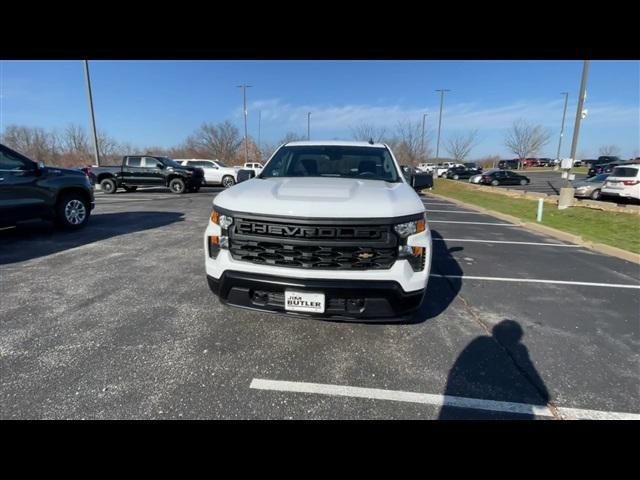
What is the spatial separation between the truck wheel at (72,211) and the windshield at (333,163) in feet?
18.4

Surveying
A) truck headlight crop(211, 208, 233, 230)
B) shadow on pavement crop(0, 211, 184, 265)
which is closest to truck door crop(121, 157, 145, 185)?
shadow on pavement crop(0, 211, 184, 265)

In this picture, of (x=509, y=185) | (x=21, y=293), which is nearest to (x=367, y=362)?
(x=21, y=293)

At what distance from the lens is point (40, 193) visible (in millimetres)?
6301

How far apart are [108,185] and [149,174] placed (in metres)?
2.55

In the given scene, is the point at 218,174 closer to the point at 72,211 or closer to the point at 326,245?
the point at 72,211

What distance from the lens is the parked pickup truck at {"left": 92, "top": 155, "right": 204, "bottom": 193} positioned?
1596 centimetres

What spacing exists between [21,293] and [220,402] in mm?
3391

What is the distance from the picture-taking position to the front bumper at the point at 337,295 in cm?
238

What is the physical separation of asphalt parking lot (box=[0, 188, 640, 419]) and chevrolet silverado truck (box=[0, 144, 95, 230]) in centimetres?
150

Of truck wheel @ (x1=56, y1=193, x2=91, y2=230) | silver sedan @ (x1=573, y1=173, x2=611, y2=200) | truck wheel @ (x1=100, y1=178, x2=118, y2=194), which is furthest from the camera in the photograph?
truck wheel @ (x1=100, y1=178, x2=118, y2=194)

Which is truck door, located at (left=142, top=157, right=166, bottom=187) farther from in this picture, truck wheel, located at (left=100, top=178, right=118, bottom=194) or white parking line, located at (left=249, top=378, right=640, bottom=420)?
white parking line, located at (left=249, top=378, right=640, bottom=420)

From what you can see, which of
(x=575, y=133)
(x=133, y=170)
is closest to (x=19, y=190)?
(x=133, y=170)
